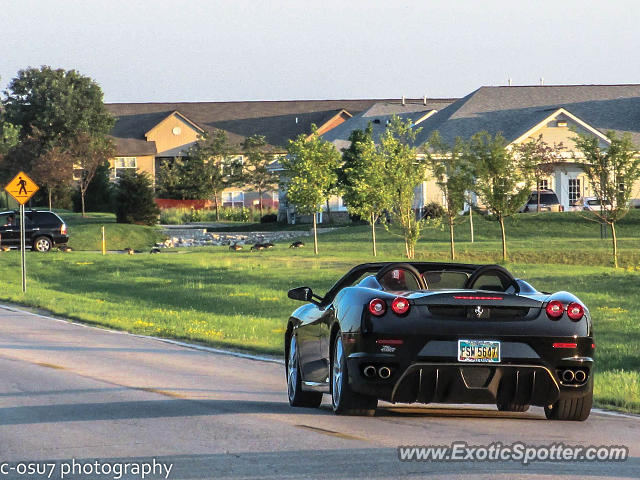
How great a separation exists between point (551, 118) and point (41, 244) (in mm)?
31006

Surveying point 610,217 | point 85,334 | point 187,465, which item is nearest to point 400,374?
point 187,465

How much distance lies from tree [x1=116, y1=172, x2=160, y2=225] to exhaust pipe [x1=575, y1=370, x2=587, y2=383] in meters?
60.6

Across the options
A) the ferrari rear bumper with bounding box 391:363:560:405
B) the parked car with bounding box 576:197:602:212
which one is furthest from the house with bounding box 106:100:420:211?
the ferrari rear bumper with bounding box 391:363:560:405

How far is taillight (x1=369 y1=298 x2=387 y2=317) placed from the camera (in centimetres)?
973

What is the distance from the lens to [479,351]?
31.3 feet

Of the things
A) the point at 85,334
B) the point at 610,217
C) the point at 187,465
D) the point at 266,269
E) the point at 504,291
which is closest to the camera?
the point at 187,465

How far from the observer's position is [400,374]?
955 cm

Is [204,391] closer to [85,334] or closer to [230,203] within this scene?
[85,334]

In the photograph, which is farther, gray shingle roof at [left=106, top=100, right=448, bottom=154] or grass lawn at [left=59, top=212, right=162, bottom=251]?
gray shingle roof at [left=106, top=100, right=448, bottom=154]

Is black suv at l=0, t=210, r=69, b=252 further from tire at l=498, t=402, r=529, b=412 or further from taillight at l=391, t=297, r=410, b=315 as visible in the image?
taillight at l=391, t=297, r=410, b=315

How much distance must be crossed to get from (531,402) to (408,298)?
1244 mm

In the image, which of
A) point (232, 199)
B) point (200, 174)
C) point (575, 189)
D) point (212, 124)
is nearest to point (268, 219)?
point (200, 174)

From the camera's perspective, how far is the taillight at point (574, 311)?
988cm

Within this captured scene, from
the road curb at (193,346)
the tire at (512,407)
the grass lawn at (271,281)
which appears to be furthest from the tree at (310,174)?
the tire at (512,407)
